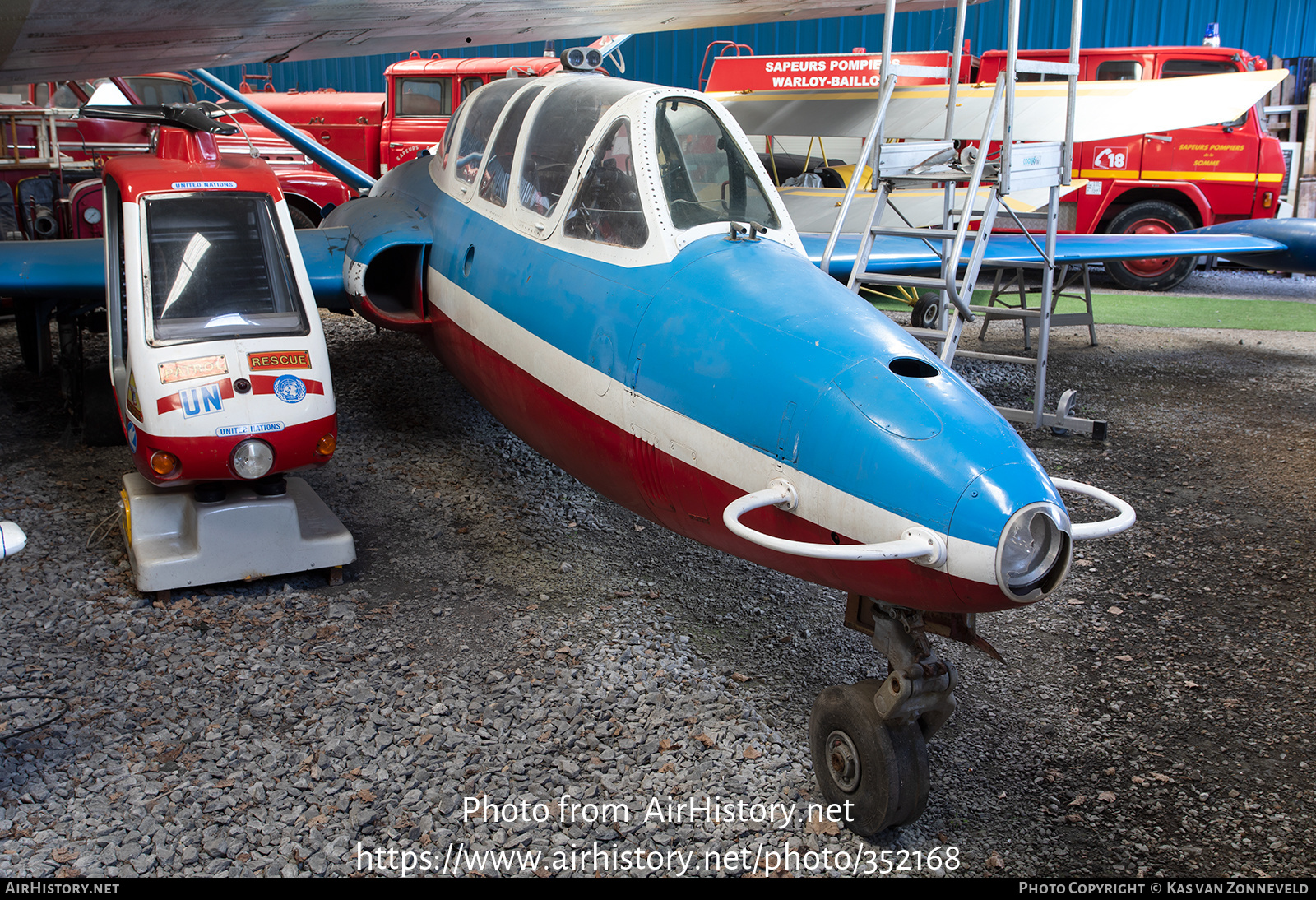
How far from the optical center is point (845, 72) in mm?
10680

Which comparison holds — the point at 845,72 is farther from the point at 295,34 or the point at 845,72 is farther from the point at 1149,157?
the point at 295,34

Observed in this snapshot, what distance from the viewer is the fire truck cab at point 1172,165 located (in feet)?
39.4

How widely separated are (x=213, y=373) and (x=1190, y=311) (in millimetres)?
11946

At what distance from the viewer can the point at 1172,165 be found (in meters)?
12.4

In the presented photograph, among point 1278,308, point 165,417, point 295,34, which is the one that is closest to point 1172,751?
point 165,417

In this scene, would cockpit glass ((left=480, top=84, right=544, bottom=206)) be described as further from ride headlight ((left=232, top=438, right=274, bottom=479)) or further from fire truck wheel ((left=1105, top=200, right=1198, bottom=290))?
fire truck wheel ((left=1105, top=200, right=1198, bottom=290))

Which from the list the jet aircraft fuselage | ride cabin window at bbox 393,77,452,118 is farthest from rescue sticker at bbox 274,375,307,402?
ride cabin window at bbox 393,77,452,118

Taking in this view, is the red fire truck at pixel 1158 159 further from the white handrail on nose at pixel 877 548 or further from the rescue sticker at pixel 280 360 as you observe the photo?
the white handrail on nose at pixel 877 548

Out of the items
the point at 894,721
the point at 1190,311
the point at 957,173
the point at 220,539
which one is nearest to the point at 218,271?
the point at 220,539

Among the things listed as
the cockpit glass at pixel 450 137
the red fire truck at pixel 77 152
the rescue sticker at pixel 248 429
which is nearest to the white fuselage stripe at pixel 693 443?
the rescue sticker at pixel 248 429

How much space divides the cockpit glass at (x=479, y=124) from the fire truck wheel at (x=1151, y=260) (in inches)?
376

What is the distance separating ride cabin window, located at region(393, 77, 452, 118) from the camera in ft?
40.5

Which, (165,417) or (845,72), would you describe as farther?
(845,72)

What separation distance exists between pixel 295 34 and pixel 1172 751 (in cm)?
719
